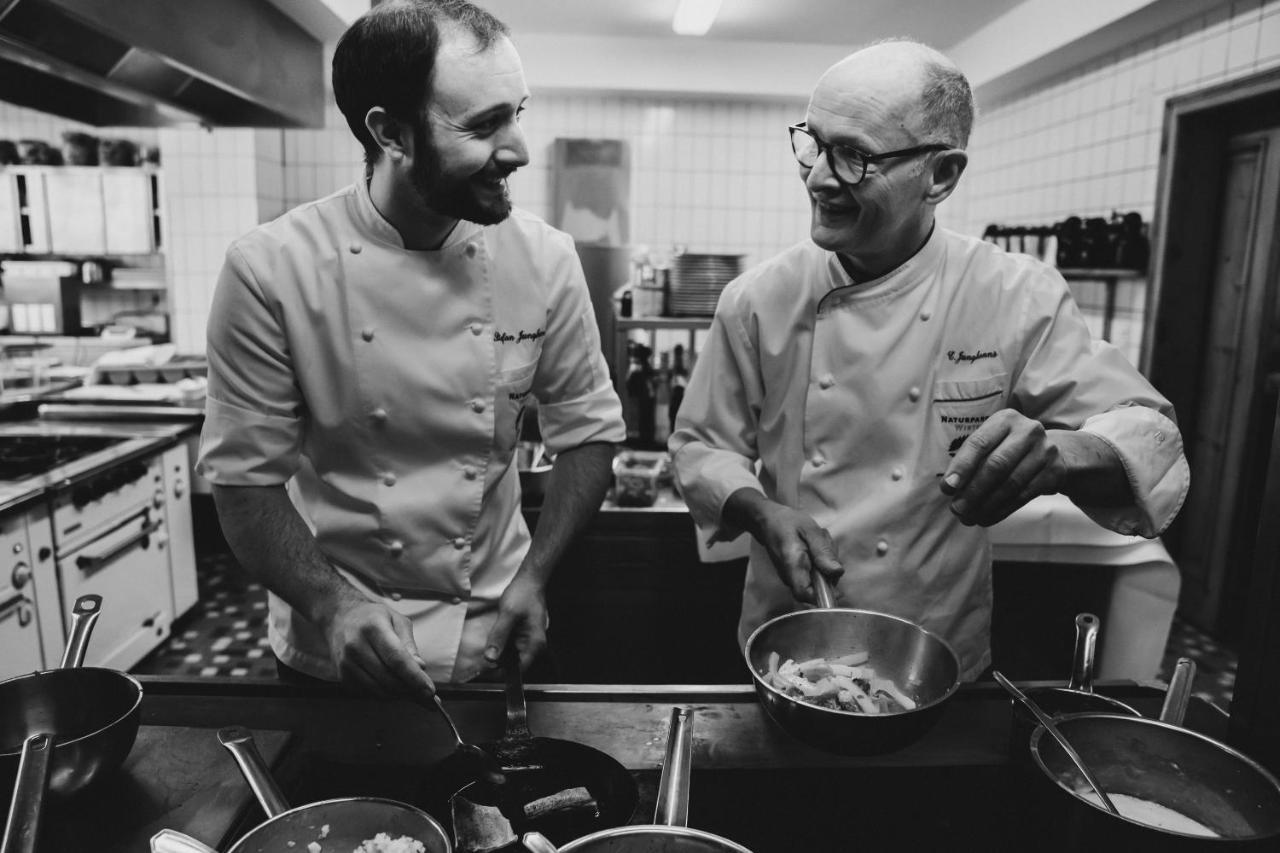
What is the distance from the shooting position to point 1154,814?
0.86 metres

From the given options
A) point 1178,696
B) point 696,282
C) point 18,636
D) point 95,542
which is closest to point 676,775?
point 1178,696

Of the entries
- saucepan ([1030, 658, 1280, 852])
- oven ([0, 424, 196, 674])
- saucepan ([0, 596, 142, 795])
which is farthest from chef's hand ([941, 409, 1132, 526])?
oven ([0, 424, 196, 674])

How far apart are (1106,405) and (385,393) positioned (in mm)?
1154

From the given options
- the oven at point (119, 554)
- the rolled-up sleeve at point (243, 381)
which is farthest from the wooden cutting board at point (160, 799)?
the oven at point (119, 554)

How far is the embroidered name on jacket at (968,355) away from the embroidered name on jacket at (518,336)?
2.39 ft

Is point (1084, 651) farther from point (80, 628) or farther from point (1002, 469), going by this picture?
point (80, 628)

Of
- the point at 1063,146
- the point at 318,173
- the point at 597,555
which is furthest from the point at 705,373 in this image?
the point at 318,173

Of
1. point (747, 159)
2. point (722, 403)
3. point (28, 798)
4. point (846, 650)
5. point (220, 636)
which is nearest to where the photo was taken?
point (28, 798)

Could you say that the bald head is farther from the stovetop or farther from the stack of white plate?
the stovetop

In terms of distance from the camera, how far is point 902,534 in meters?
1.54

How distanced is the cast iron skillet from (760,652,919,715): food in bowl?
0.21 m

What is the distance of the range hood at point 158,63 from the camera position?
7.39ft

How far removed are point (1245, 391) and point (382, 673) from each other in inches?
156

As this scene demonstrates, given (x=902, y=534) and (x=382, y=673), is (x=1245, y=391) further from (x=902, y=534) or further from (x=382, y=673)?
(x=382, y=673)
